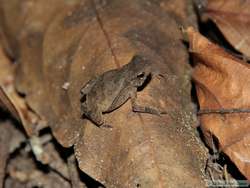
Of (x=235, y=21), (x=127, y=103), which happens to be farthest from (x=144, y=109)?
(x=235, y=21)

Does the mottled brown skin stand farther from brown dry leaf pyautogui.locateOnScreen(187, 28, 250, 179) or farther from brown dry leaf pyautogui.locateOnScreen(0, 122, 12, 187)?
brown dry leaf pyautogui.locateOnScreen(0, 122, 12, 187)

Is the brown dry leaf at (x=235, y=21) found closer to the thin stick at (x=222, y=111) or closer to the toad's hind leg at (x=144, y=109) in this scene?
the thin stick at (x=222, y=111)

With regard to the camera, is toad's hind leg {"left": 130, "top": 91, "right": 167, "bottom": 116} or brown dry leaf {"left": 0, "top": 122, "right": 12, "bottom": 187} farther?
brown dry leaf {"left": 0, "top": 122, "right": 12, "bottom": 187}

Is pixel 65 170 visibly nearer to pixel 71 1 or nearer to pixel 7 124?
pixel 7 124

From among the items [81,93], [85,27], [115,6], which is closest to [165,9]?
[115,6]

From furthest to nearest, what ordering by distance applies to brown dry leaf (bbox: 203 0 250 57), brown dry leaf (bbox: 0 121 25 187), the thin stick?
brown dry leaf (bbox: 0 121 25 187) → brown dry leaf (bbox: 203 0 250 57) → the thin stick

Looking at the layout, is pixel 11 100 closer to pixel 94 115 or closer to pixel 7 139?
pixel 7 139

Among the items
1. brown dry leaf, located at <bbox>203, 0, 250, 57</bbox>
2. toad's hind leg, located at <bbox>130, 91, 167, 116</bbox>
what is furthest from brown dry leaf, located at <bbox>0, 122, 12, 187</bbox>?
brown dry leaf, located at <bbox>203, 0, 250, 57</bbox>

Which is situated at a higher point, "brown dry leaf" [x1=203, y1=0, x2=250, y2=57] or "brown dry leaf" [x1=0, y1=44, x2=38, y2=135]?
"brown dry leaf" [x1=203, y1=0, x2=250, y2=57]
